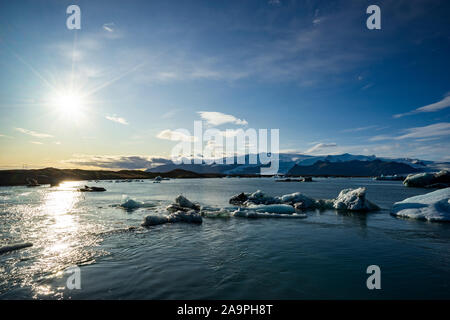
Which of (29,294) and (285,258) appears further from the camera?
(285,258)

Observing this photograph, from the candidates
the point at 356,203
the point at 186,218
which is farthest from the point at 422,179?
the point at 186,218

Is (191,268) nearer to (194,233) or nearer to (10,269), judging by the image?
(194,233)

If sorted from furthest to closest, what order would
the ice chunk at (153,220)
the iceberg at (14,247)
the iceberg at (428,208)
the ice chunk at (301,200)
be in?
1. the ice chunk at (301,200)
2. the iceberg at (428,208)
3. the ice chunk at (153,220)
4. the iceberg at (14,247)

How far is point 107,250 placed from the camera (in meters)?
10.6

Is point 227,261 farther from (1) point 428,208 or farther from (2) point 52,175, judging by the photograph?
(2) point 52,175

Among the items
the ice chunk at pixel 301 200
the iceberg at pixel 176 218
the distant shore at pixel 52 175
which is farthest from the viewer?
the distant shore at pixel 52 175

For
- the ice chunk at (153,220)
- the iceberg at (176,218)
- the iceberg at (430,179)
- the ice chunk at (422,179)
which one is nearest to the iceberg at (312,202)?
the iceberg at (176,218)

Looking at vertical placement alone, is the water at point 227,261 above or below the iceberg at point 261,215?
above

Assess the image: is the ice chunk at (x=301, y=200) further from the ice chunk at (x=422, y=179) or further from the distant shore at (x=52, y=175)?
the distant shore at (x=52, y=175)

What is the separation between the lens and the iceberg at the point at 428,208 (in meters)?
17.8

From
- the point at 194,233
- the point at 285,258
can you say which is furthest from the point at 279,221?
the point at 285,258

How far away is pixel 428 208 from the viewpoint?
1883cm

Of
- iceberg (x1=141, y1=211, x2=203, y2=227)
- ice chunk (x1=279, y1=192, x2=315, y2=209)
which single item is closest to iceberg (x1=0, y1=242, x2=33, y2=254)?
iceberg (x1=141, y1=211, x2=203, y2=227)
